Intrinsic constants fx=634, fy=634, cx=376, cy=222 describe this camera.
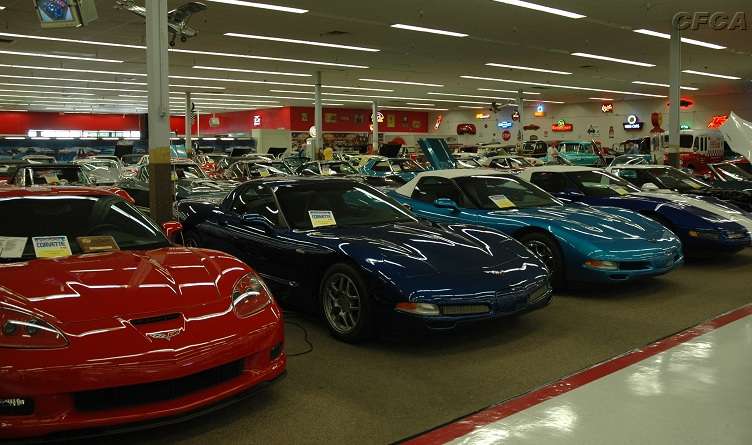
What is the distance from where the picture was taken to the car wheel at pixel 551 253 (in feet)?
19.4

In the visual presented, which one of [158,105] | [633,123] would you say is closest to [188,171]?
[158,105]

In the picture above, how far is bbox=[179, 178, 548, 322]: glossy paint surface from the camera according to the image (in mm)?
4145

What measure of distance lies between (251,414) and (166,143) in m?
4.58

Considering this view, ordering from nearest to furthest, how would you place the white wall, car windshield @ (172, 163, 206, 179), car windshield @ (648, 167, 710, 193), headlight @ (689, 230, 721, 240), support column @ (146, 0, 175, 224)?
support column @ (146, 0, 175, 224) < headlight @ (689, 230, 721, 240) < car windshield @ (648, 167, 710, 193) < car windshield @ (172, 163, 206, 179) < the white wall

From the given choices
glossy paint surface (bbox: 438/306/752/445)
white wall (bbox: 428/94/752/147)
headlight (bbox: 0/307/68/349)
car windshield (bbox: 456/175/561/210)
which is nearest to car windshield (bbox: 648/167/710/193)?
car windshield (bbox: 456/175/561/210)

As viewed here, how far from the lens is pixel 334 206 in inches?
209

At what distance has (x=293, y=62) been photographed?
2031 centimetres

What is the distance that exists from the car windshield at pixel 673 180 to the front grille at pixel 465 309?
6.82 meters

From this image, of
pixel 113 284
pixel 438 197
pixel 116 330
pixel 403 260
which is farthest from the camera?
pixel 438 197

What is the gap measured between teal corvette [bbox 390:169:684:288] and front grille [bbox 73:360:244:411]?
376 centimetres

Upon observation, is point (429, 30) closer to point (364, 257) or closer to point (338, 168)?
point (338, 168)

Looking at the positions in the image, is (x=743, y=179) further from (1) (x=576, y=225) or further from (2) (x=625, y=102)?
(2) (x=625, y=102)

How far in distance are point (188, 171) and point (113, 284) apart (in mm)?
10341

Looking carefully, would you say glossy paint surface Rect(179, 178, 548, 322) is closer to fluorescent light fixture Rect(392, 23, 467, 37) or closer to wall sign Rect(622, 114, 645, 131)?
fluorescent light fixture Rect(392, 23, 467, 37)
